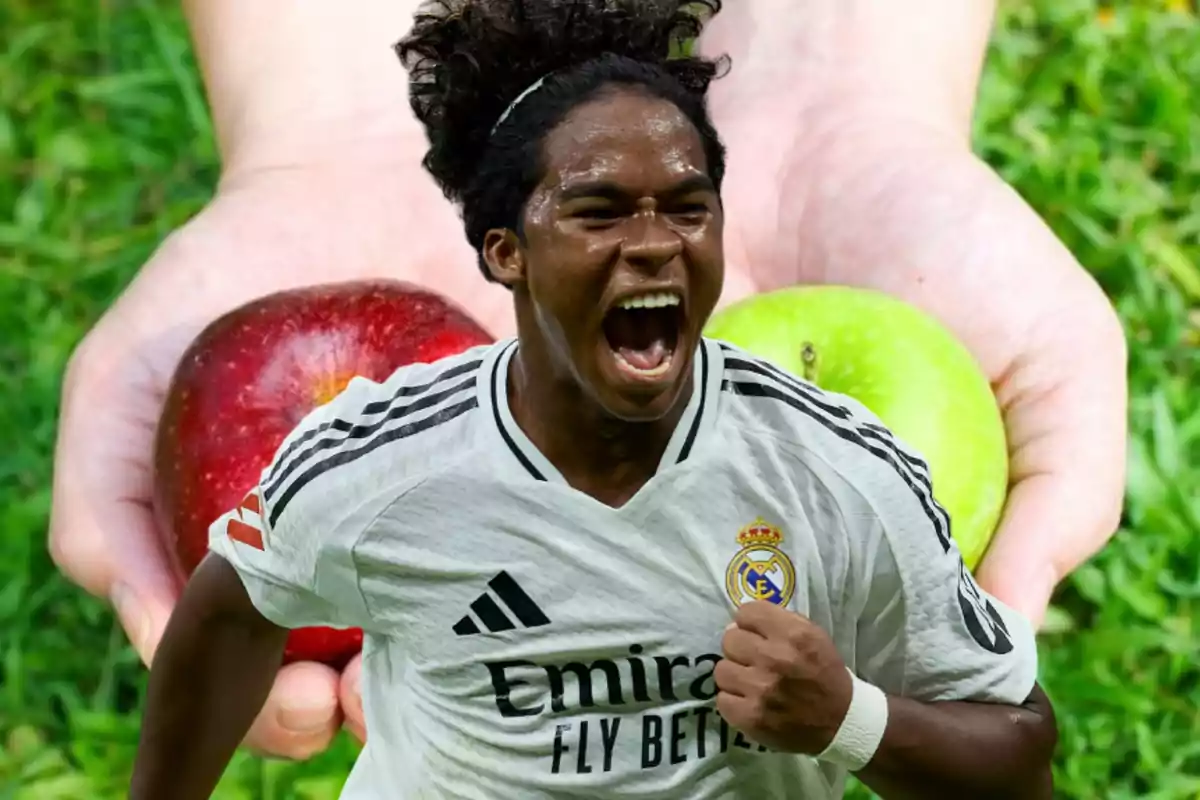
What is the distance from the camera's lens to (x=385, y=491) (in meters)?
1.01

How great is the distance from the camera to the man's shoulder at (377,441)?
1.01m

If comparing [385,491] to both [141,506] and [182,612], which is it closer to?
[182,612]

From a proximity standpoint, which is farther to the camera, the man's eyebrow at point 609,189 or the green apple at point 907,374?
the green apple at point 907,374

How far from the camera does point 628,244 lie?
2.89 ft

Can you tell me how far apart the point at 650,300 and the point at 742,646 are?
0.69ft

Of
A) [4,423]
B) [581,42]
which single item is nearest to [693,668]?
[581,42]

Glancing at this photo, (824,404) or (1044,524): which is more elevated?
(824,404)

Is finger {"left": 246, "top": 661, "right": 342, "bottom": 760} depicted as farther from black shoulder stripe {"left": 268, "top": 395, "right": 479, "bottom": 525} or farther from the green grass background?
black shoulder stripe {"left": 268, "top": 395, "right": 479, "bottom": 525}

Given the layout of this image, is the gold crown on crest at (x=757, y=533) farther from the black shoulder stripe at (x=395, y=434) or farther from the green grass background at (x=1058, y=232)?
the green grass background at (x=1058, y=232)

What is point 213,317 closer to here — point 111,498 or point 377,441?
point 111,498

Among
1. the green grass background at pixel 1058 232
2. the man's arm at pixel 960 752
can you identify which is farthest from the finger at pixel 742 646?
the green grass background at pixel 1058 232

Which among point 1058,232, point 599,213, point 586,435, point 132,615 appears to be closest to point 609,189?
point 599,213

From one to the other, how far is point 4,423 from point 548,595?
54.5 inches

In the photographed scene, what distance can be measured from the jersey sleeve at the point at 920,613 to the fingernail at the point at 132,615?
739 mm
